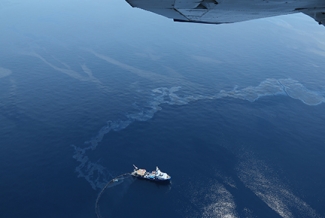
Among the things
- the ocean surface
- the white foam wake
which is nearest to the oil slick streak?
the white foam wake

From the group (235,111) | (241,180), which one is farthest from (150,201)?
(235,111)

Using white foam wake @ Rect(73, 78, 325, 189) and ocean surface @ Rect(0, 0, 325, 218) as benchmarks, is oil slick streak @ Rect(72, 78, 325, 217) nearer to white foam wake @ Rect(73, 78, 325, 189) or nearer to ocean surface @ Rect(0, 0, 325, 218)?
white foam wake @ Rect(73, 78, 325, 189)

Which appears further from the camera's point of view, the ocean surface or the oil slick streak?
the ocean surface

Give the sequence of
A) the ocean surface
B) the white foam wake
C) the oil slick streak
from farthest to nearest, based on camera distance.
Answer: the white foam wake < the ocean surface < the oil slick streak

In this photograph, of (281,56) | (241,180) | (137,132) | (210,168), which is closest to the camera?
(241,180)

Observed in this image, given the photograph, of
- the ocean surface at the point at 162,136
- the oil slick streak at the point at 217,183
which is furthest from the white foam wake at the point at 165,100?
the ocean surface at the point at 162,136

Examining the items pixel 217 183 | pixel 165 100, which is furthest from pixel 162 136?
pixel 217 183

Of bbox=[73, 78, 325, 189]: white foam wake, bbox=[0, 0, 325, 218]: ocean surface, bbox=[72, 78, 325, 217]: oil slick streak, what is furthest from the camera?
bbox=[73, 78, 325, 189]: white foam wake

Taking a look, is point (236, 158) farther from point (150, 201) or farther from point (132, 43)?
point (132, 43)

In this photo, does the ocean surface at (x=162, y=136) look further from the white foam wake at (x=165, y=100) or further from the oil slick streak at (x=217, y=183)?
the white foam wake at (x=165, y=100)
